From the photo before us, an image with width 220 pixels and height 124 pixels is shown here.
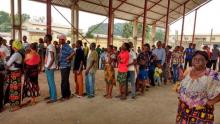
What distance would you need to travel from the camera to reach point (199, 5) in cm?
2070

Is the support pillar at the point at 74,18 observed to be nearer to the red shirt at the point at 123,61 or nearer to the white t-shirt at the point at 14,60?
the red shirt at the point at 123,61

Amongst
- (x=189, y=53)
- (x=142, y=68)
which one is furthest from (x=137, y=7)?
(x=142, y=68)

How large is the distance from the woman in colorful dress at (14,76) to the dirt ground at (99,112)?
10.2 inches

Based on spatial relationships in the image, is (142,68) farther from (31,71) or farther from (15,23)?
(15,23)

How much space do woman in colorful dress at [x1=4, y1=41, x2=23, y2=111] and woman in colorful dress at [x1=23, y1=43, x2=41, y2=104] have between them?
266 mm

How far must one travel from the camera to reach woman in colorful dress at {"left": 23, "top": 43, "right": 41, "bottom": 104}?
5035 millimetres

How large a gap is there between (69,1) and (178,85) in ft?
38.6

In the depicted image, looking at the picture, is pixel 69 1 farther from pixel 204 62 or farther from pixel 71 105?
pixel 204 62

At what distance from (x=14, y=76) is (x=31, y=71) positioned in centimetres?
46

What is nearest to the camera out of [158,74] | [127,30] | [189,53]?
[158,74]

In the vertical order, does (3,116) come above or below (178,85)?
below

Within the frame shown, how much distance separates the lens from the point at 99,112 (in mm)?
4867

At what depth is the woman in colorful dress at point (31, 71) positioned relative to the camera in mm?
5035

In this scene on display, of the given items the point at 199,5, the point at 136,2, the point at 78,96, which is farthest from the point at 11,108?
the point at 199,5
